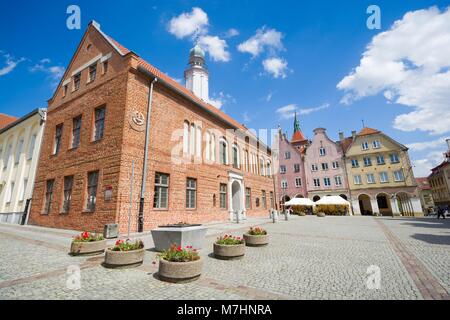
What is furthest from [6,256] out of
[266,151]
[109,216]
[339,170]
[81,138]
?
[339,170]

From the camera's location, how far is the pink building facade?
36.8m

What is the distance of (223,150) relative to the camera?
21.1 meters

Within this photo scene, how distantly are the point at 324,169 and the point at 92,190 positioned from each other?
3648 centimetres

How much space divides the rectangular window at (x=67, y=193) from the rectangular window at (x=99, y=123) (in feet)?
11.2

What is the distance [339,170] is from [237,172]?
23.9m

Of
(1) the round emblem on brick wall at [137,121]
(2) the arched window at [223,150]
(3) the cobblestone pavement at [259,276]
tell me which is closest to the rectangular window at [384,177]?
(2) the arched window at [223,150]

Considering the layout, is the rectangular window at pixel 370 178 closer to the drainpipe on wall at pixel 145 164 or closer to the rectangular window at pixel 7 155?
the drainpipe on wall at pixel 145 164

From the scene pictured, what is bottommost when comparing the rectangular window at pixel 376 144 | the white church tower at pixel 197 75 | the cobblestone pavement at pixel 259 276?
the cobblestone pavement at pixel 259 276

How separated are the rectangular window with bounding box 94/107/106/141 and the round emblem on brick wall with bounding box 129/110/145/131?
2.40 meters

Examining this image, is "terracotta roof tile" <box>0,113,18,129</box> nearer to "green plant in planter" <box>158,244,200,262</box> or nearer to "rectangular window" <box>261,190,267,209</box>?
"rectangular window" <box>261,190,267,209</box>

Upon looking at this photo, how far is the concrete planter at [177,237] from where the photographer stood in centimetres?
728

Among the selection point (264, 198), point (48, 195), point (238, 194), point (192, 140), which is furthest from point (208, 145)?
point (264, 198)

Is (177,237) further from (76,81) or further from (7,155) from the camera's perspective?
(7,155)
